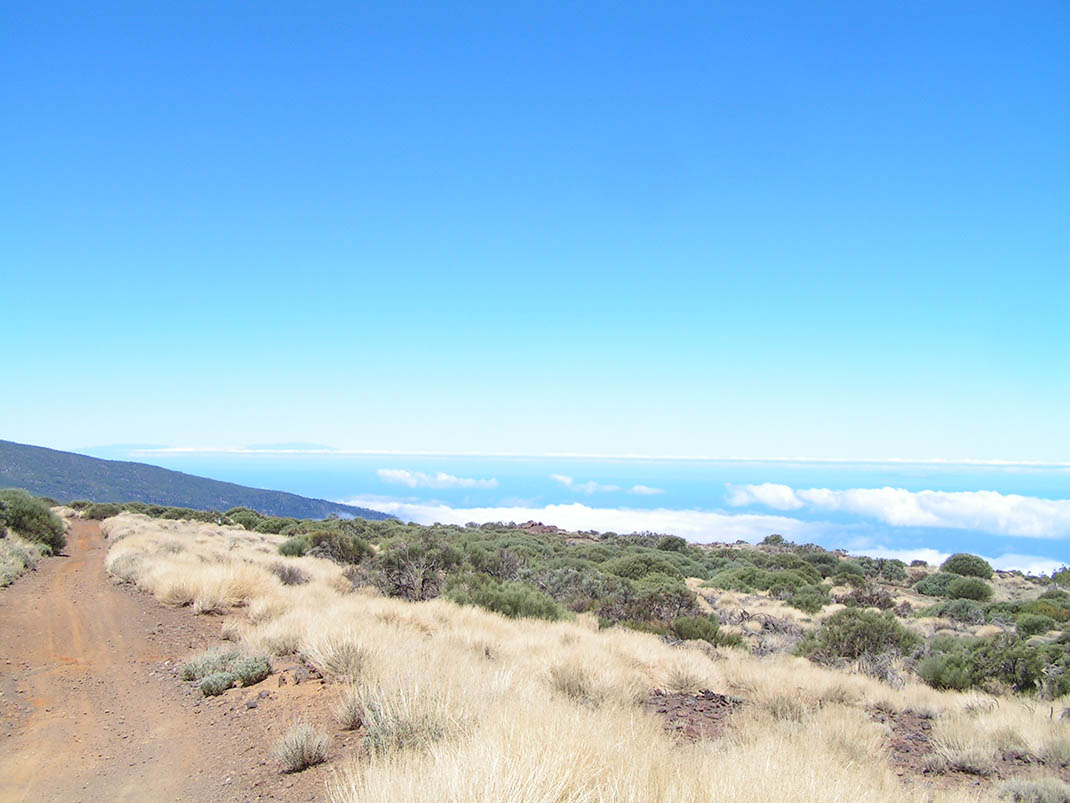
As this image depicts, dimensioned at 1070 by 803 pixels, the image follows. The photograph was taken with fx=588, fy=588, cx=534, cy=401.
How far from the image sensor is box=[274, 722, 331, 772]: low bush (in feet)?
15.1

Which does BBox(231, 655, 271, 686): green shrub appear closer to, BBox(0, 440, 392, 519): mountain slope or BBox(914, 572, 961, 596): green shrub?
BBox(914, 572, 961, 596): green shrub

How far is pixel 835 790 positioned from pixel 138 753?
5.50 m

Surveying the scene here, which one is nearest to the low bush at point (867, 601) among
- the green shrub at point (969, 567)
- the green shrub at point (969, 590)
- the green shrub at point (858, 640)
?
the green shrub at point (969, 590)

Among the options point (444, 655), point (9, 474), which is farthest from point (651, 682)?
point (9, 474)

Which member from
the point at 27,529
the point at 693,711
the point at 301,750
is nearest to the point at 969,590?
the point at 693,711

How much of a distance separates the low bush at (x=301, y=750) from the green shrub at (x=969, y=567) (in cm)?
4003

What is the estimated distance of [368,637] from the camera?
7.23 meters

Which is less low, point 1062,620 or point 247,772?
point 247,772

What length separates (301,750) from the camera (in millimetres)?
4609

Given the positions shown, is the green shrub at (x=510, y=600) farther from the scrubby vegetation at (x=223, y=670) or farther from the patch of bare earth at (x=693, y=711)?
the scrubby vegetation at (x=223, y=670)

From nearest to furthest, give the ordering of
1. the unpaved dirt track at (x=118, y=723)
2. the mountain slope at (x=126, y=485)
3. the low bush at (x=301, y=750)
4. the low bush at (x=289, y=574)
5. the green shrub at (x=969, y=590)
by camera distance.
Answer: the unpaved dirt track at (x=118, y=723), the low bush at (x=301, y=750), the low bush at (x=289, y=574), the green shrub at (x=969, y=590), the mountain slope at (x=126, y=485)

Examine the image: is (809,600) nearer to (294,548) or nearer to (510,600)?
(510,600)

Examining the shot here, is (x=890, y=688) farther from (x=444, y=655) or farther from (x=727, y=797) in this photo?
(x=727, y=797)

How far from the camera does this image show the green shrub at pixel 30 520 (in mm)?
22031
